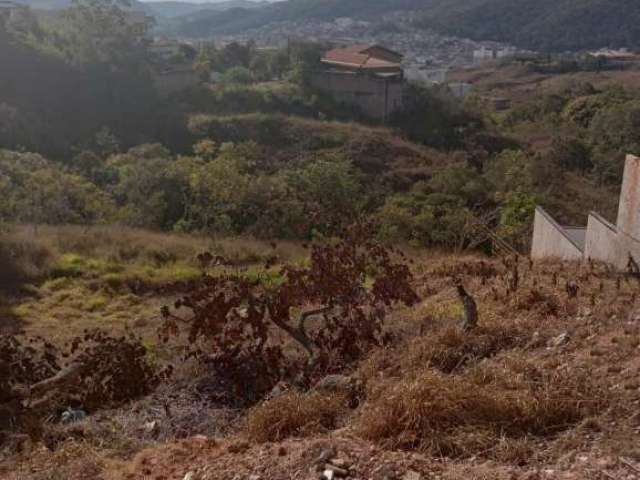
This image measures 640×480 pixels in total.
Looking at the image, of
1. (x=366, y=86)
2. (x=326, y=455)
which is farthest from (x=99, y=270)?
(x=366, y=86)

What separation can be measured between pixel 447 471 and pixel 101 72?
2711 cm

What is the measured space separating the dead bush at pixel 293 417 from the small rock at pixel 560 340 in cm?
151

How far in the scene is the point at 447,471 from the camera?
9.09ft

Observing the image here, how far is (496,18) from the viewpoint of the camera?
95000 mm

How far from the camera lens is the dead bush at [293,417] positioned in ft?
11.2

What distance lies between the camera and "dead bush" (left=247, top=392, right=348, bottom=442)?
3.42 meters

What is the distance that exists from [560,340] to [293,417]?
75.0 inches

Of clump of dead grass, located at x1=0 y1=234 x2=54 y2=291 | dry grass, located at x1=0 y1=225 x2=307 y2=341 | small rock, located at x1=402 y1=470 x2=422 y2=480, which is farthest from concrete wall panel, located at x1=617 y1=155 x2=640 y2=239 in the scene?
clump of dead grass, located at x1=0 y1=234 x2=54 y2=291

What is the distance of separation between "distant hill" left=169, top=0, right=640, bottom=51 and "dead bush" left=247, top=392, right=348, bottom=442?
85.8 m

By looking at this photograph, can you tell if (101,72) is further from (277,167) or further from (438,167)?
(438,167)

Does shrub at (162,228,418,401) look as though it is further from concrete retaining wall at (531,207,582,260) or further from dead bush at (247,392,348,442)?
concrete retaining wall at (531,207,582,260)

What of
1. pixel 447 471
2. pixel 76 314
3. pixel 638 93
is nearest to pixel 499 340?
pixel 447 471

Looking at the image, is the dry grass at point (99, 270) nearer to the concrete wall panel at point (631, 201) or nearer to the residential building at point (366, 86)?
the concrete wall panel at point (631, 201)

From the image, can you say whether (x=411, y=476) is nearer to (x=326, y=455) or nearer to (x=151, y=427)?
(x=326, y=455)
